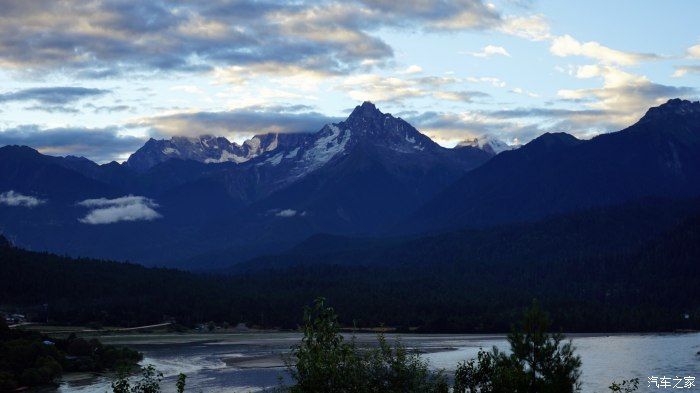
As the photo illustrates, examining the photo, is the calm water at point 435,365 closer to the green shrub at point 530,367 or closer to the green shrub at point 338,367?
the green shrub at point 530,367

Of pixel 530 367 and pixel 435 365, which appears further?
pixel 435 365

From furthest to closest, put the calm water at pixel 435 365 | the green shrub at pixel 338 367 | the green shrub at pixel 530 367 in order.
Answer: the calm water at pixel 435 365, the green shrub at pixel 530 367, the green shrub at pixel 338 367

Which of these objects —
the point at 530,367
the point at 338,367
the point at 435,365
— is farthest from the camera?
the point at 435,365

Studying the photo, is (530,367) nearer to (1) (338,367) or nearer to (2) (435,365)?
(1) (338,367)

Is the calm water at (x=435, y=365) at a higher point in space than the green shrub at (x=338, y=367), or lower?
lower

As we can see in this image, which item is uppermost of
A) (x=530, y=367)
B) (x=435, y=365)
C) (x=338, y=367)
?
(x=338, y=367)

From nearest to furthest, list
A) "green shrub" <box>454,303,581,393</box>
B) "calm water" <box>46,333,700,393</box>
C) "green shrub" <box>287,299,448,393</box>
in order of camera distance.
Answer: "green shrub" <box>287,299,448,393</box>
"green shrub" <box>454,303,581,393</box>
"calm water" <box>46,333,700,393</box>

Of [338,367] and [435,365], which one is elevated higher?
[338,367]

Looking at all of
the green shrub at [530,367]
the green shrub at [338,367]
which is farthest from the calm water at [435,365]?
the green shrub at [338,367]

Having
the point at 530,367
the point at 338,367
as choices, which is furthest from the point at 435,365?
the point at 338,367

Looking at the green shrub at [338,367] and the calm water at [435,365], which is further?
the calm water at [435,365]

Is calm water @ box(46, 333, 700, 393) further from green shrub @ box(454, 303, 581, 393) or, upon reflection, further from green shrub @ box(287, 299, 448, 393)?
green shrub @ box(287, 299, 448, 393)

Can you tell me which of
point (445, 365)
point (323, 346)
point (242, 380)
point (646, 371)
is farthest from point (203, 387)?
point (323, 346)

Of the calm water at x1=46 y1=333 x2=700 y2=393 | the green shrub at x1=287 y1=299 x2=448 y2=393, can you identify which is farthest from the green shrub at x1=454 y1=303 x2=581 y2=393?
the calm water at x1=46 y1=333 x2=700 y2=393
